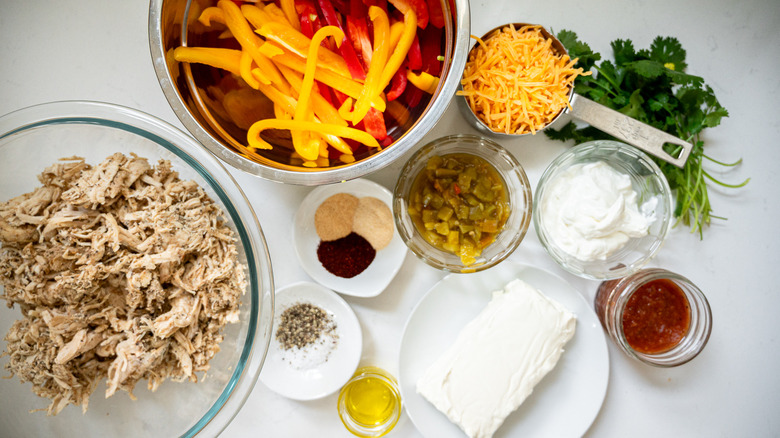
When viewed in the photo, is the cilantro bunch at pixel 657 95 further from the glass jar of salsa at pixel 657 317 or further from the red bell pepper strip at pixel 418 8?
the red bell pepper strip at pixel 418 8

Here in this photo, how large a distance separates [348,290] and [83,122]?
100cm

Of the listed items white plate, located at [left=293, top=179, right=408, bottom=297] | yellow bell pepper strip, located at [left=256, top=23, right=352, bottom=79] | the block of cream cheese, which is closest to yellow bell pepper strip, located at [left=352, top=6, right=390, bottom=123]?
yellow bell pepper strip, located at [left=256, top=23, right=352, bottom=79]

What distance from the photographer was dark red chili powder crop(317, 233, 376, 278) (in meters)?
1.67

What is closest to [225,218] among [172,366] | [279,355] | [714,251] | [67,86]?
[172,366]

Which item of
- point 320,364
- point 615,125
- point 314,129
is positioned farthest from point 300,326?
point 615,125

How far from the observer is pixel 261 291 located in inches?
56.2

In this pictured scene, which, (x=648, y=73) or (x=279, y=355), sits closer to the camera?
(x=648, y=73)

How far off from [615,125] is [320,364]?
4.44ft

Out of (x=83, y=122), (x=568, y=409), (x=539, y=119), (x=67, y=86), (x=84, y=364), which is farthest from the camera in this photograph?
(x=568, y=409)

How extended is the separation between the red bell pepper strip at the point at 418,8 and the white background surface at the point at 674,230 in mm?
477

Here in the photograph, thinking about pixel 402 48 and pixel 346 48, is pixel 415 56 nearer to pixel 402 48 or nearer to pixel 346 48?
pixel 402 48

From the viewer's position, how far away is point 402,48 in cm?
121

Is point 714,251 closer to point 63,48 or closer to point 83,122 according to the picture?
point 83,122

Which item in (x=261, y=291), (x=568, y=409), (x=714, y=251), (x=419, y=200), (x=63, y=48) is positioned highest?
(x=63, y=48)
